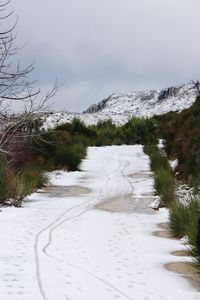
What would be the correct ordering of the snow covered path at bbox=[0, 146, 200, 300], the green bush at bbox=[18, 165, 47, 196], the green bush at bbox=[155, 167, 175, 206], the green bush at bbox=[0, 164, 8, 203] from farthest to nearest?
the green bush at bbox=[18, 165, 47, 196]
the green bush at bbox=[155, 167, 175, 206]
the green bush at bbox=[0, 164, 8, 203]
the snow covered path at bbox=[0, 146, 200, 300]

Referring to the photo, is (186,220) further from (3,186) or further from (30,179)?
(30,179)

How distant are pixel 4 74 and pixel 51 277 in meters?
2.67

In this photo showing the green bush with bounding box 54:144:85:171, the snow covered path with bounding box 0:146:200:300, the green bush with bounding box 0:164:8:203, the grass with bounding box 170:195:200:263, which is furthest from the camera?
the green bush with bounding box 54:144:85:171

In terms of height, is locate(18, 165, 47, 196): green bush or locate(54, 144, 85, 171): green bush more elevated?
locate(54, 144, 85, 171): green bush

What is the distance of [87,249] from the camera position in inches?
260

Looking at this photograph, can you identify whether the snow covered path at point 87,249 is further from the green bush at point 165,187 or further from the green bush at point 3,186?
the green bush at point 3,186

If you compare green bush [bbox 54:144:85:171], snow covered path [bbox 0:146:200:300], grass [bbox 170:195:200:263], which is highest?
green bush [bbox 54:144:85:171]

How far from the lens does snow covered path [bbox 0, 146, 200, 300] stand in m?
4.91

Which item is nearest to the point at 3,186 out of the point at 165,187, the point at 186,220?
the point at 165,187

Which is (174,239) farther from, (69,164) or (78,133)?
(78,133)

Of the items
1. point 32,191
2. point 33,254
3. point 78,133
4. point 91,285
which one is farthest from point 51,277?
point 78,133

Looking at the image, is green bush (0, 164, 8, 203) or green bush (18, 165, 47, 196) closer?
green bush (0, 164, 8, 203)

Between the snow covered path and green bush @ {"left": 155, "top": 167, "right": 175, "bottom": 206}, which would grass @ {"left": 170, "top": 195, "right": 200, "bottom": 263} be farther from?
green bush @ {"left": 155, "top": 167, "right": 175, "bottom": 206}

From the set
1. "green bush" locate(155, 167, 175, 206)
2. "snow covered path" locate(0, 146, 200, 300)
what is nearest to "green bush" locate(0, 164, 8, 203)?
"snow covered path" locate(0, 146, 200, 300)
